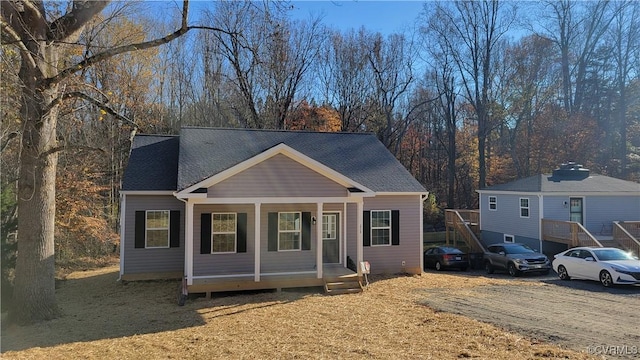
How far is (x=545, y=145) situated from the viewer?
3562 centimetres

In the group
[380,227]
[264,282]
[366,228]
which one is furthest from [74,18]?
[380,227]

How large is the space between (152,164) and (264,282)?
22.6 ft

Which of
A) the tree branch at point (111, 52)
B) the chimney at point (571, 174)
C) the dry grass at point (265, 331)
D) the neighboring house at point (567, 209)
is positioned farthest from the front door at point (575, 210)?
the tree branch at point (111, 52)

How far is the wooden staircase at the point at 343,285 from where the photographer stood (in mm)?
12422

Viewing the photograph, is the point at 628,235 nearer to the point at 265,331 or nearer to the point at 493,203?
the point at 493,203

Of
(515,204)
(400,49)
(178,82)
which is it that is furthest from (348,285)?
(400,49)

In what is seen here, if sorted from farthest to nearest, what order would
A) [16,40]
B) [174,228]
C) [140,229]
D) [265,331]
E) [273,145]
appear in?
1. [273,145]
2. [174,228]
3. [140,229]
4. [265,331]
5. [16,40]

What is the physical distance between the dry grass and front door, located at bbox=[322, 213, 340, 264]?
288 cm

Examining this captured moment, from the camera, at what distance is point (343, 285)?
1266cm

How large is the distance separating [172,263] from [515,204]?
60.7 feet

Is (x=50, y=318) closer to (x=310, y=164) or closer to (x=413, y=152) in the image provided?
(x=310, y=164)

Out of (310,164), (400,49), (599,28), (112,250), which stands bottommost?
(112,250)

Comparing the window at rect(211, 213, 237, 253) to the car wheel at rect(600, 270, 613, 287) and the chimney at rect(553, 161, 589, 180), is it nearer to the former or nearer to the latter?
the car wheel at rect(600, 270, 613, 287)

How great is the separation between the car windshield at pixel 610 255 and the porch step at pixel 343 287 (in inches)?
347
